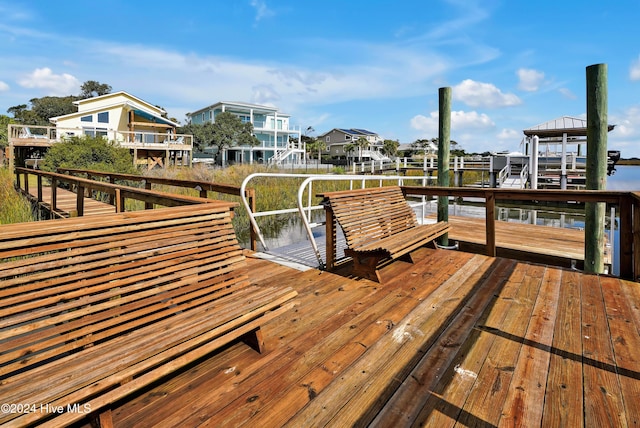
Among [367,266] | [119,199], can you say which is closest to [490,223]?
[367,266]

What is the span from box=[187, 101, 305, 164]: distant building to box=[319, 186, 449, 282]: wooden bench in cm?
3157

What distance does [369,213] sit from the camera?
156 inches

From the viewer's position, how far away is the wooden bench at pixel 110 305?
4.14ft

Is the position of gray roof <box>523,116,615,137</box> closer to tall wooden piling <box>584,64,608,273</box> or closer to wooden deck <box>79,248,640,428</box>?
tall wooden piling <box>584,64,608,273</box>

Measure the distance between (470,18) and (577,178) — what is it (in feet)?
41.7

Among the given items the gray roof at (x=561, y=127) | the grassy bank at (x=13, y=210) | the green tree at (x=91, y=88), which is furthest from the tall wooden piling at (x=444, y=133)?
the green tree at (x=91, y=88)

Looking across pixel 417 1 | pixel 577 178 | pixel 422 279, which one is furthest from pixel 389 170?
pixel 422 279

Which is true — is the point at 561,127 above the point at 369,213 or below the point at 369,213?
above

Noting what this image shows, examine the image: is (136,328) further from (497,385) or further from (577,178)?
(577,178)

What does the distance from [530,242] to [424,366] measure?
5056 millimetres

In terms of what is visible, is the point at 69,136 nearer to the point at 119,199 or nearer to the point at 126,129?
the point at 126,129

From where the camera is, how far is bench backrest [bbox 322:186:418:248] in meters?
3.52

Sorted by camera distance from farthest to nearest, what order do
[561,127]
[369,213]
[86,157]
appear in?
[561,127]
[86,157]
[369,213]

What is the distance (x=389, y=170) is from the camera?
83.3 feet
